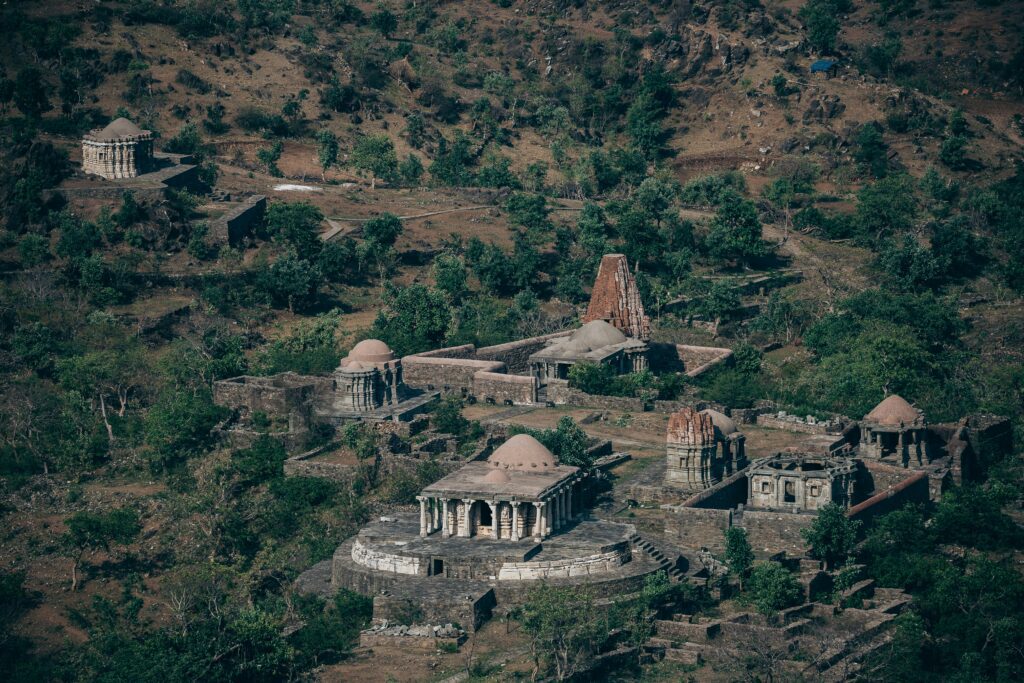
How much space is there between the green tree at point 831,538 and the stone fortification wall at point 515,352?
28.2 metres

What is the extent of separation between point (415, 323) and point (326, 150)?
3407 centimetres

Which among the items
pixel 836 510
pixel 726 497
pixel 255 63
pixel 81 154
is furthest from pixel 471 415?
pixel 255 63

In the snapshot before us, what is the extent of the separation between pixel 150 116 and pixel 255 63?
13779mm

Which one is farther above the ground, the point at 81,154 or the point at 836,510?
the point at 81,154

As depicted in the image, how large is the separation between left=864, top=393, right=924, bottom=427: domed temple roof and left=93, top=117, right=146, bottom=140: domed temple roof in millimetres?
51684

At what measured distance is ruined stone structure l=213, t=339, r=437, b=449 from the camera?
273 ft

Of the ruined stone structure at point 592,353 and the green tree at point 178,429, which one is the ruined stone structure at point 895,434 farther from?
the green tree at point 178,429

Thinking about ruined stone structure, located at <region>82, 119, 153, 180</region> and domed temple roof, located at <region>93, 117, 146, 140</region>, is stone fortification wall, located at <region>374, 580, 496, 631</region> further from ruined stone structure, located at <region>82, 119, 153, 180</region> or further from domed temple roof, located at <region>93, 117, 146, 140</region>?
domed temple roof, located at <region>93, 117, 146, 140</region>

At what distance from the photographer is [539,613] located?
201 ft

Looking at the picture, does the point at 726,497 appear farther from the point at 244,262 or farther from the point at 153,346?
the point at 244,262

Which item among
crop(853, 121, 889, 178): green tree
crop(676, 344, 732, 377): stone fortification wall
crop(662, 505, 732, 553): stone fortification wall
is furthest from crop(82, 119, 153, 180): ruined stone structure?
crop(662, 505, 732, 553): stone fortification wall

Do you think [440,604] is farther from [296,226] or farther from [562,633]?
[296,226]

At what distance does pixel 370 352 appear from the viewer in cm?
8512

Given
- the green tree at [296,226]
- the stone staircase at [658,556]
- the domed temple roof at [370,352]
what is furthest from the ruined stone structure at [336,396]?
the green tree at [296,226]
